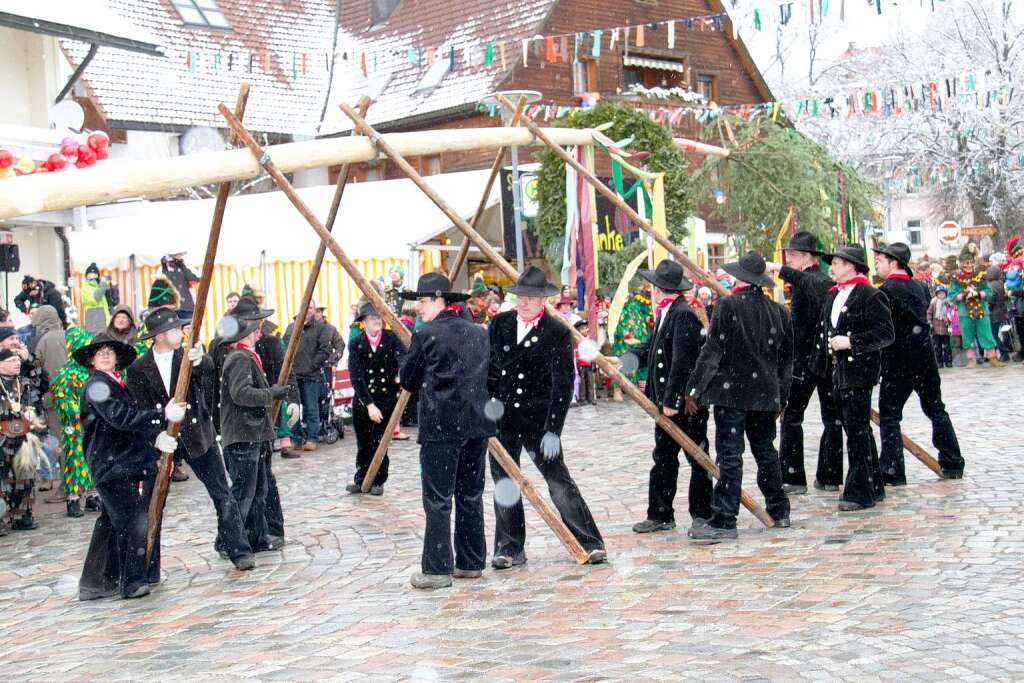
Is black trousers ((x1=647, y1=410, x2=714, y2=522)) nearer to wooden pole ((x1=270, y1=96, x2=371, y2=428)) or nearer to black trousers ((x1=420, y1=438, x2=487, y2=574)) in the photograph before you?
black trousers ((x1=420, y1=438, x2=487, y2=574))

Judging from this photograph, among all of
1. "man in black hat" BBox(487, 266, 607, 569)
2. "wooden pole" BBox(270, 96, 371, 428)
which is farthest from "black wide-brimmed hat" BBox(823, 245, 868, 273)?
"wooden pole" BBox(270, 96, 371, 428)

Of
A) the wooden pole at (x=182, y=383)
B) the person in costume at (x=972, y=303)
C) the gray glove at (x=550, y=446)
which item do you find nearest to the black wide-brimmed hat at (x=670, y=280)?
the gray glove at (x=550, y=446)

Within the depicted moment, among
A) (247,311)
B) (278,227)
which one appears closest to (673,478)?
(247,311)

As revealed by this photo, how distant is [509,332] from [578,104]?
21.4 m

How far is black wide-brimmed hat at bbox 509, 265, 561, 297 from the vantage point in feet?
27.3

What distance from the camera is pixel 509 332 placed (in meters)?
8.41

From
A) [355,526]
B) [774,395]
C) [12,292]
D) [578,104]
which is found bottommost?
[355,526]

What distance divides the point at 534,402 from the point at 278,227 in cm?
1277

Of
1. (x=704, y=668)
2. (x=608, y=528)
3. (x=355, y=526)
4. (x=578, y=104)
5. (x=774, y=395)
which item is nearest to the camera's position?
(x=704, y=668)

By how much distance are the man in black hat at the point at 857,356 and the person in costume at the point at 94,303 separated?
30.3 ft

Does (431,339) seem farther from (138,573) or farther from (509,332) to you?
(138,573)

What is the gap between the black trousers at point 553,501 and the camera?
8250mm

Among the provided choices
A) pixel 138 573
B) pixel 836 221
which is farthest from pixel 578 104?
pixel 138 573

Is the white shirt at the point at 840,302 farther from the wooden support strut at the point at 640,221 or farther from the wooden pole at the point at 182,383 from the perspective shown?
the wooden pole at the point at 182,383
